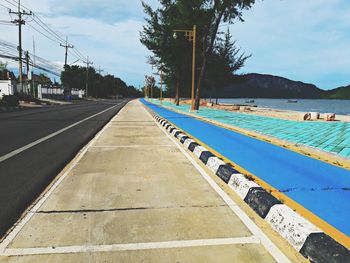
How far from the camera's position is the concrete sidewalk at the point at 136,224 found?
3223mm

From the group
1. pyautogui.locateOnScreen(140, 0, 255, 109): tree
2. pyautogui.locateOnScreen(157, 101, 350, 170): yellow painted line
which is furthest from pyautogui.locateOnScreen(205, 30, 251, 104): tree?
pyautogui.locateOnScreen(157, 101, 350, 170): yellow painted line

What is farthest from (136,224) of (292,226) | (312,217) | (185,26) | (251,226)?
(185,26)

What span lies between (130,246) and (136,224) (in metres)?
0.56

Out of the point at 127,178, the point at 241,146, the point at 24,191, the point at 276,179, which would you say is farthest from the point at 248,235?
the point at 241,146

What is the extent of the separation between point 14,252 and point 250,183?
11.4 feet

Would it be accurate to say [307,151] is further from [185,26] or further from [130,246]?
[185,26]

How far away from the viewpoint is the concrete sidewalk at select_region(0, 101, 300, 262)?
3223 mm

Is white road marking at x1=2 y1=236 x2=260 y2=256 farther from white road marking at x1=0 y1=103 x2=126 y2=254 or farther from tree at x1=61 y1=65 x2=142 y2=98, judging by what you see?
tree at x1=61 y1=65 x2=142 y2=98

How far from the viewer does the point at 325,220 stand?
13.1ft

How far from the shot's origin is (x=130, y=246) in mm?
3371

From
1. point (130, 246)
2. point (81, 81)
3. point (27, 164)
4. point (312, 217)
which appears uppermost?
point (81, 81)

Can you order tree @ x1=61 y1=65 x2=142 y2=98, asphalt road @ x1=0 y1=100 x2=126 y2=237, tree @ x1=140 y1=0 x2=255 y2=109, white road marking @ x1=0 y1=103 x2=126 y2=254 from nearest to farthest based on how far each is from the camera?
white road marking @ x1=0 y1=103 x2=126 y2=254
asphalt road @ x1=0 y1=100 x2=126 y2=237
tree @ x1=140 y1=0 x2=255 y2=109
tree @ x1=61 y1=65 x2=142 y2=98

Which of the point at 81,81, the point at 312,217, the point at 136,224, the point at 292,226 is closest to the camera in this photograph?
the point at 292,226

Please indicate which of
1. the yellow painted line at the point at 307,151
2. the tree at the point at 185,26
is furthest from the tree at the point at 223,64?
the yellow painted line at the point at 307,151
